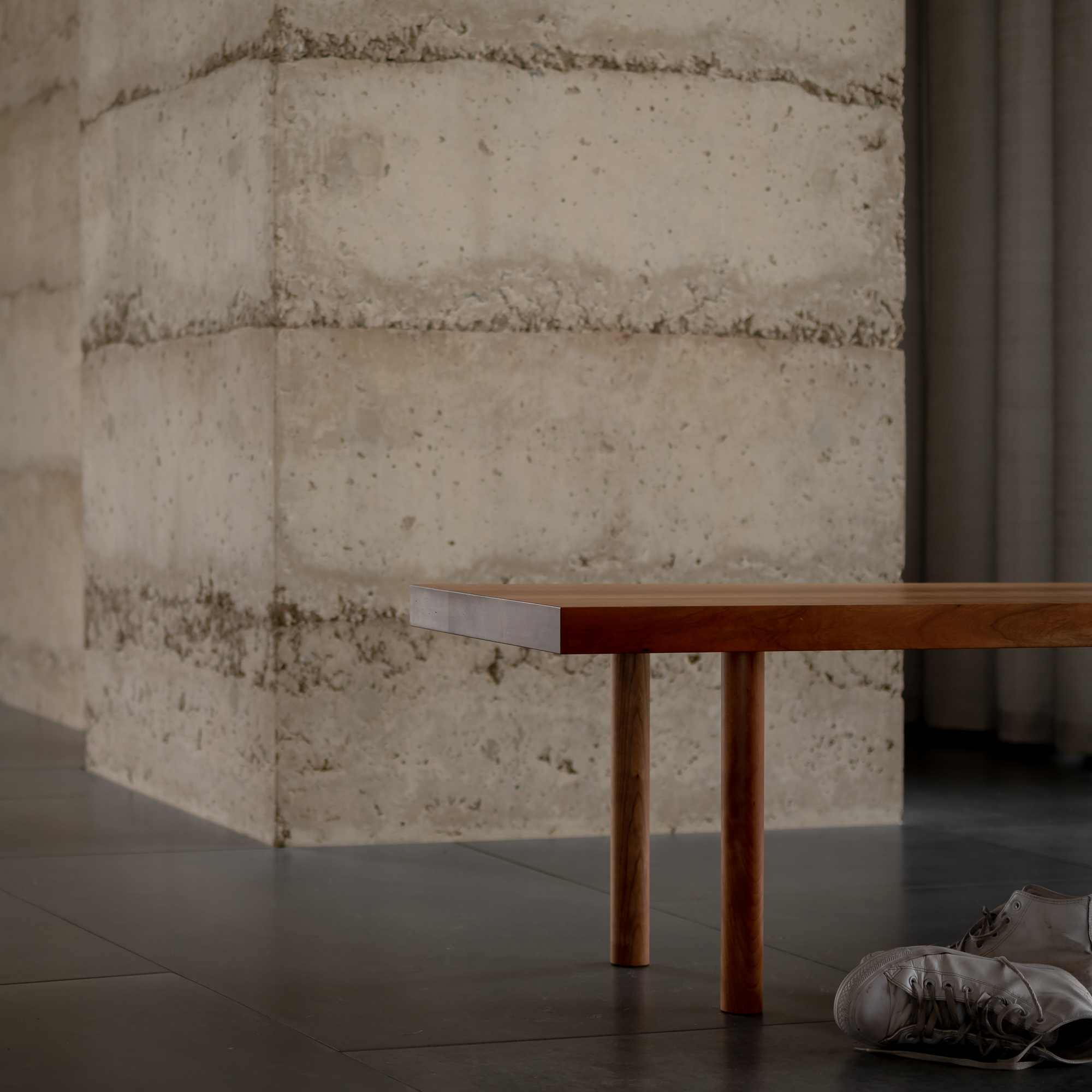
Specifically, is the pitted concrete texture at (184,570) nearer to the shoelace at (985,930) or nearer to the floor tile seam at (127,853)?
the floor tile seam at (127,853)

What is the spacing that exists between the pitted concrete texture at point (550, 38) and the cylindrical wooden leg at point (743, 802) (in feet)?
6.95

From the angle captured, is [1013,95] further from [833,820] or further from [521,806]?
[521,806]

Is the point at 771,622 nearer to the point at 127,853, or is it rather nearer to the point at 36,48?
the point at 127,853

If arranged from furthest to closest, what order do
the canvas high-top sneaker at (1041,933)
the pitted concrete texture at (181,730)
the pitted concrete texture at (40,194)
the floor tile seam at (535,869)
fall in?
the pitted concrete texture at (40,194)
the pitted concrete texture at (181,730)
the floor tile seam at (535,869)
the canvas high-top sneaker at (1041,933)

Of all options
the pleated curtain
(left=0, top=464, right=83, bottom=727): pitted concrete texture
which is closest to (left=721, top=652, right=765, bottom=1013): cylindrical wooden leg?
the pleated curtain

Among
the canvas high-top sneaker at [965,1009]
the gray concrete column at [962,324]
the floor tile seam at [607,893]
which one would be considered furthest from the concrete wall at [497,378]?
the canvas high-top sneaker at [965,1009]

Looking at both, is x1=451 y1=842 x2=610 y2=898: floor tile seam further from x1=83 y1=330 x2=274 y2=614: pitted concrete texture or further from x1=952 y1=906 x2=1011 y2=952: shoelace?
x1=952 y1=906 x2=1011 y2=952: shoelace

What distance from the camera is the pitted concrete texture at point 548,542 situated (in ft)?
14.2

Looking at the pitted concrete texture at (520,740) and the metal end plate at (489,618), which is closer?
the metal end plate at (489,618)

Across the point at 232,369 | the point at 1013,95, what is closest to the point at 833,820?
Answer: the point at 232,369

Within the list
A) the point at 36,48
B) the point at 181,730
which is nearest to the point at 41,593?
the point at 36,48

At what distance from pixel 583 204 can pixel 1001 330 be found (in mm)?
2133

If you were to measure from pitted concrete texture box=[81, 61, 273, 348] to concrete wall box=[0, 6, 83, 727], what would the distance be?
1311 mm

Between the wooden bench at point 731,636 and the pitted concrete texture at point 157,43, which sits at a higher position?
the pitted concrete texture at point 157,43
